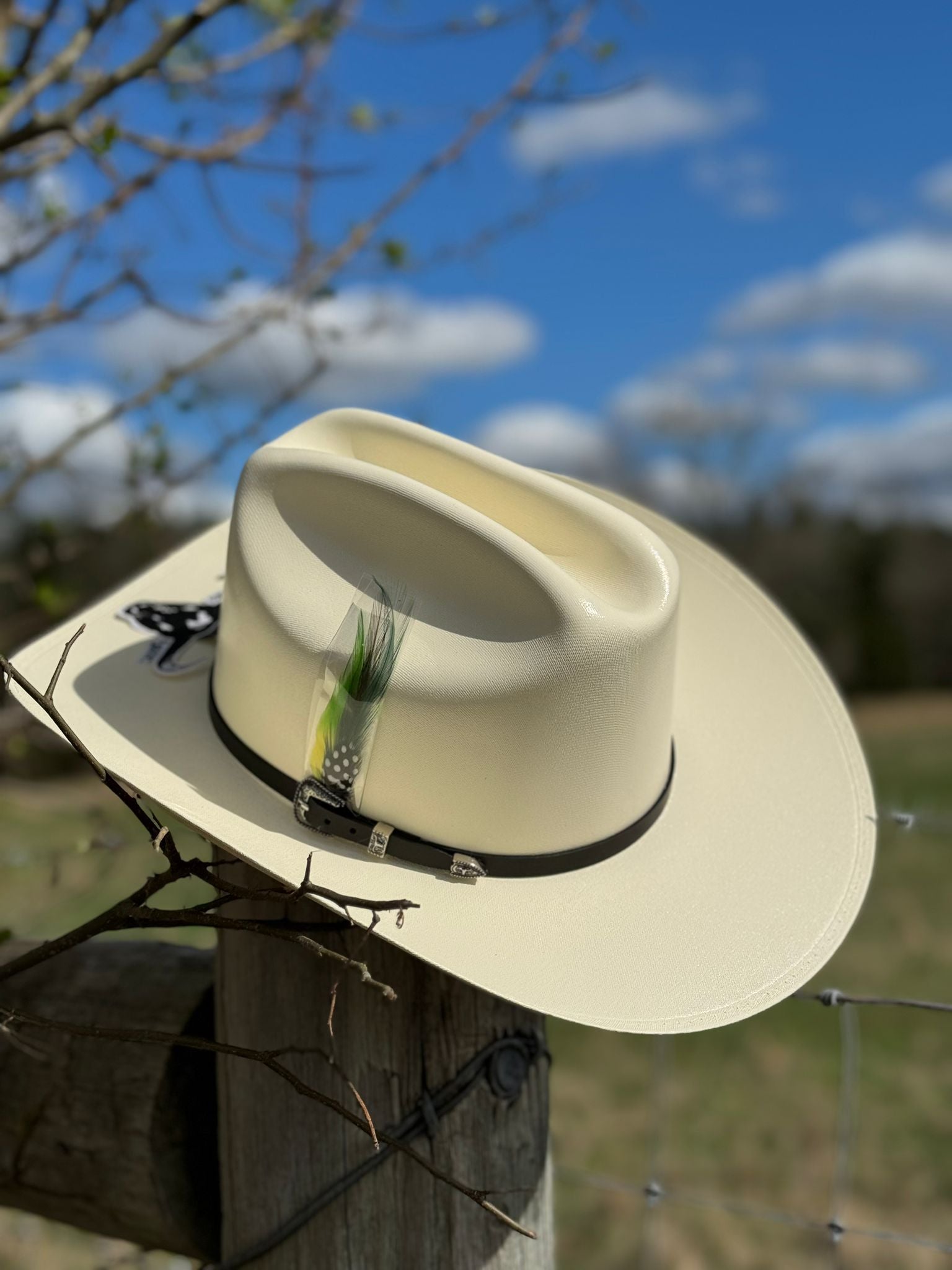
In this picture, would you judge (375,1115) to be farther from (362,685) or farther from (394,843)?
(362,685)

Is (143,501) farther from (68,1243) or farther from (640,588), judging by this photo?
(68,1243)

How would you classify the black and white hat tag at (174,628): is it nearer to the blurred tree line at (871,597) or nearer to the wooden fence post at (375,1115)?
the wooden fence post at (375,1115)

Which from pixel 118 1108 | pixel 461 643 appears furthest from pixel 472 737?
pixel 118 1108

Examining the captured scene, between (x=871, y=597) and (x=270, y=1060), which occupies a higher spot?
(x=270, y=1060)

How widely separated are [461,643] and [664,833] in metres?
0.38

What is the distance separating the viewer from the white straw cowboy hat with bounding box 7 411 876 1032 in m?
1.09

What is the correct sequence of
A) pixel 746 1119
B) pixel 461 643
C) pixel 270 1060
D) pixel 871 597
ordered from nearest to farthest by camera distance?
pixel 270 1060, pixel 461 643, pixel 746 1119, pixel 871 597

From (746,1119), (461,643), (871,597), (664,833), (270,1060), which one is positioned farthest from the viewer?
→ (871,597)

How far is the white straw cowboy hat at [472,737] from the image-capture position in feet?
3.56

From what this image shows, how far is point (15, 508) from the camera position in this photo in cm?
253

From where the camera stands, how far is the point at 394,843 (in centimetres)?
112

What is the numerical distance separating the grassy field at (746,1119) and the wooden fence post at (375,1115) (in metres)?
1.51

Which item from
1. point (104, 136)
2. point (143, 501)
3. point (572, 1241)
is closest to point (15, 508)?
point (143, 501)

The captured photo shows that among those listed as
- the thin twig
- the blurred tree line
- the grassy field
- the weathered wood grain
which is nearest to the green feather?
the thin twig
